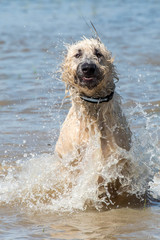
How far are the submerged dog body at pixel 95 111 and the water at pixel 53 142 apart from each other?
5.7 inches

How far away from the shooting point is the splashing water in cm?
535

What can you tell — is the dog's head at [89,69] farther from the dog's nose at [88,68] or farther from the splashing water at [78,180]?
the splashing water at [78,180]

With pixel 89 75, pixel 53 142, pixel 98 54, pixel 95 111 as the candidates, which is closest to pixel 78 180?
pixel 95 111

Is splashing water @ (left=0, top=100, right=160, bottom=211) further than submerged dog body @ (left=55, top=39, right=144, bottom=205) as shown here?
Yes

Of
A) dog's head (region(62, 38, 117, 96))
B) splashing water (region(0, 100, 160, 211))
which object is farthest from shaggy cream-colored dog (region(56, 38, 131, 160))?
splashing water (region(0, 100, 160, 211))

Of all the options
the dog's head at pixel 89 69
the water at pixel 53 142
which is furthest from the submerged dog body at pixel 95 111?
the water at pixel 53 142

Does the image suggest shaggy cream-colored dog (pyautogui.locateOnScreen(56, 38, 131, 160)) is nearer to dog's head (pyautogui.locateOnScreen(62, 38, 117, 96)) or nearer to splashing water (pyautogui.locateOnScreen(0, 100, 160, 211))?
dog's head (pyautogui.locateOnScreen(62, 38, 117, 96))

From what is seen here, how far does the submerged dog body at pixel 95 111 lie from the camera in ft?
16.8

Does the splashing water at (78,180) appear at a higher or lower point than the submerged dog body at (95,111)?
lower

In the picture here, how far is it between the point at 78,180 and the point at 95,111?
2.71 feet

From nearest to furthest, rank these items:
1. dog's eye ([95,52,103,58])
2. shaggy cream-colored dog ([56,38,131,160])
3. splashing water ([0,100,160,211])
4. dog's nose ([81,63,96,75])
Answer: dog's nose ([81,63,96,75]) < shaggy cream-colored dog ([56,38,131,160]) < dog's eye ([95,52,103,58]) < splashing water ([0,100,160,211])

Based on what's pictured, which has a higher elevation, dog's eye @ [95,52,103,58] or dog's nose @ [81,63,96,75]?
dog's eye @ [95,52,103,58]

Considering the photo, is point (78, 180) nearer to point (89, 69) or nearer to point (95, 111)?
point (95, 111)

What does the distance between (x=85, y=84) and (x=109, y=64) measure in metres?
0.44
